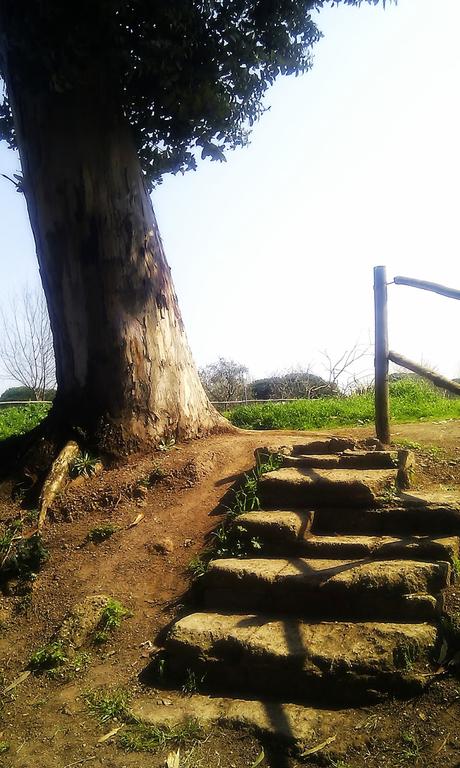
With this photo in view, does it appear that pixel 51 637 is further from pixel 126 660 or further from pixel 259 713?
pixel 259 713

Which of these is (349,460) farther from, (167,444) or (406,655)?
(406,655)

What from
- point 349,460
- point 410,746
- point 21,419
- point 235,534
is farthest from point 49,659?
point 21,419

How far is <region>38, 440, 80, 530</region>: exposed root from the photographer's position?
5.81m

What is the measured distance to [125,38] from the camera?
6777mm

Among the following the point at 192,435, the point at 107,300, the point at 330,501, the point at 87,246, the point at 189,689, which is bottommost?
the point at 189,689

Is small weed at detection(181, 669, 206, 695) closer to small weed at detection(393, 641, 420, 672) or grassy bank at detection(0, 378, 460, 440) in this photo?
small weed at detection(393, 641, 420, 672)

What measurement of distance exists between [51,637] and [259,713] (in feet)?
5.57

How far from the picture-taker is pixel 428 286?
5305mm

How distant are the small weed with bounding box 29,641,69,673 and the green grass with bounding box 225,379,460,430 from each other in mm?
4927

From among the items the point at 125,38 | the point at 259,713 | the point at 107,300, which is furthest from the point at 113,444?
the point at 125,38

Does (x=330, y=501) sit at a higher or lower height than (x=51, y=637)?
higher

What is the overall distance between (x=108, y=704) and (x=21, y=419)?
836cm

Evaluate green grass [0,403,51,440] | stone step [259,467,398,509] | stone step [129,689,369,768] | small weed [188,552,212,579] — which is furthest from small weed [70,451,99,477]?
green grass [0,403,51,440]

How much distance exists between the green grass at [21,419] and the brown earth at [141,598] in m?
4.43
